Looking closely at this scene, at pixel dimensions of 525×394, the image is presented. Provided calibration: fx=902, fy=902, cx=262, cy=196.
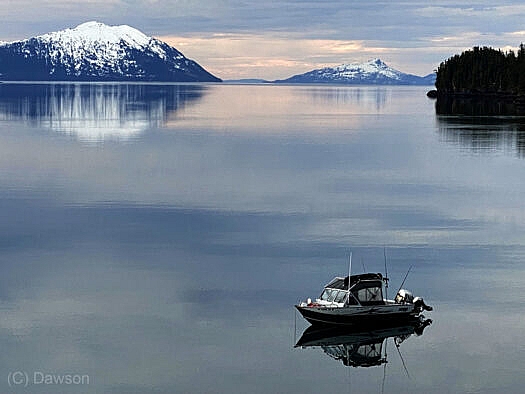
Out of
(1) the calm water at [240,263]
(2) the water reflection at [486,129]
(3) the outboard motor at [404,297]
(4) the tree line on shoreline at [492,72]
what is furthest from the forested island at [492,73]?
(3) the outboard motor at [404,297]

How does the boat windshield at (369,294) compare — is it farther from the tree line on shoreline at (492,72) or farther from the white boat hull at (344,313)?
the tree line on shoreline at (492,72)

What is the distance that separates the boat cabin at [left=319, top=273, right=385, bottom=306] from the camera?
26531mm

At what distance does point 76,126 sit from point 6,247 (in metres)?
67.6

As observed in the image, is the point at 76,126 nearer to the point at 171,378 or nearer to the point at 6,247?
the point at 6,247

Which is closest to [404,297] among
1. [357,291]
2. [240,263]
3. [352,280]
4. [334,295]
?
[357,291]

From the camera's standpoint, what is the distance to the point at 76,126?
100625mm

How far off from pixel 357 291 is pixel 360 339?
1.65 m

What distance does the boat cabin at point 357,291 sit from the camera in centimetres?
2653

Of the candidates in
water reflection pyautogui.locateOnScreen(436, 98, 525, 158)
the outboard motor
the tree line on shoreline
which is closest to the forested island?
the tree line on shoreline

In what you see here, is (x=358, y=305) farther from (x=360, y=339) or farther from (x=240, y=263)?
(x=240, y=263)

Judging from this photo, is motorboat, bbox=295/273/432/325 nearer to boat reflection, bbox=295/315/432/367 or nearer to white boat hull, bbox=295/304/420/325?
white boat hull, bbox=295/304/420/325

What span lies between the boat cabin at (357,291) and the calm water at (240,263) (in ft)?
4.55

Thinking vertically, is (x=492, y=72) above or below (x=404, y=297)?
above

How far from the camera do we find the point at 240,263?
1291 inches
